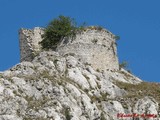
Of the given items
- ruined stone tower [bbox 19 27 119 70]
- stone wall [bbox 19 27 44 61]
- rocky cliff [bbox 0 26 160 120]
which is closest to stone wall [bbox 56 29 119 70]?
ruined stone tower [bbox 19 27 119 70]

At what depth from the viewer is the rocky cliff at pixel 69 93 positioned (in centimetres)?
5125

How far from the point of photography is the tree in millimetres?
64125

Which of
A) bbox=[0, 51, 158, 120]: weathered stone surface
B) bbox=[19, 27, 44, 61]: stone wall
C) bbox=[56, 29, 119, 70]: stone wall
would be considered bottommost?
bbox=[0, 51, 158, 120]: weathered stone surface

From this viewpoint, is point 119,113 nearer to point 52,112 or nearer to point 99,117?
point 99,117

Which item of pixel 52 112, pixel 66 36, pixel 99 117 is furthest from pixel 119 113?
pixel 66 36

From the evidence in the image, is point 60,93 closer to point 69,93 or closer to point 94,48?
point 69,93

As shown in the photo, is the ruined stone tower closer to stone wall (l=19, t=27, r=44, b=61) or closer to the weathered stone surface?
stone wall (l=19, t=27, r=44, b=61)

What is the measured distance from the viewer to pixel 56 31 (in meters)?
64.4

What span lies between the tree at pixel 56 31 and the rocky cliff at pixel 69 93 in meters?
2.44

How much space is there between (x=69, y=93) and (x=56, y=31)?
11312 mm

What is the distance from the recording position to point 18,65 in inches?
2256

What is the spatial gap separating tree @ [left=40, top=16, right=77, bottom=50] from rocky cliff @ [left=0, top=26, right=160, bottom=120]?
2.44 meters

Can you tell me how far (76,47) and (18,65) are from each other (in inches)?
254

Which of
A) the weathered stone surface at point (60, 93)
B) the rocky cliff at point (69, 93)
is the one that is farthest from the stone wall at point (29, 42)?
the weathered stone surface at point (60, 93)
